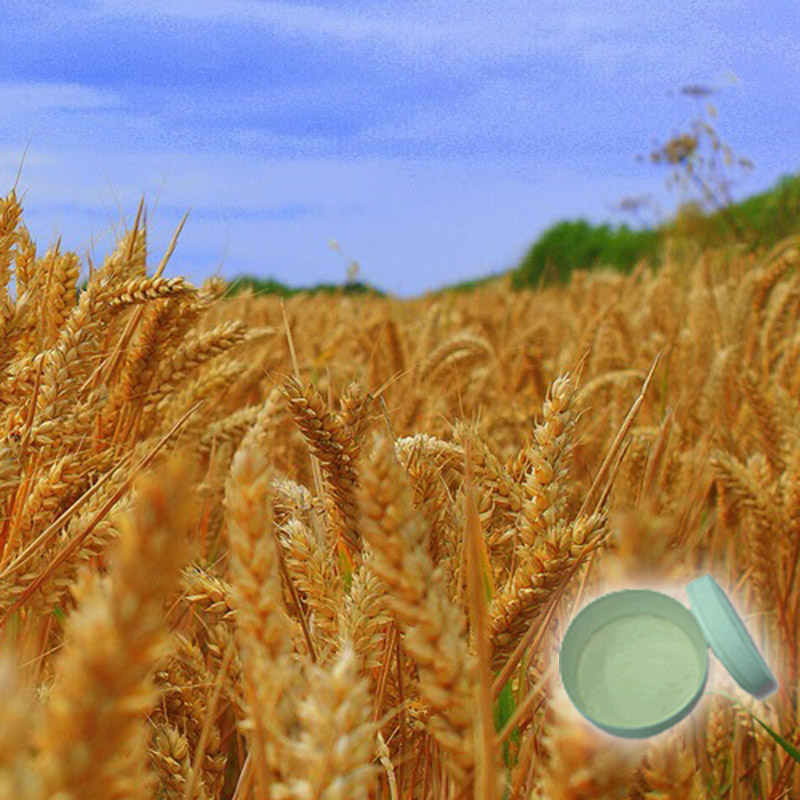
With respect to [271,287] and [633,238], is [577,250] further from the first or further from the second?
[271,287]

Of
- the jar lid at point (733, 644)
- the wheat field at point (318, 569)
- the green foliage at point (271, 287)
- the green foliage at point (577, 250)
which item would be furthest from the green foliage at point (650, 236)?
the jar lid at point (733, 644)

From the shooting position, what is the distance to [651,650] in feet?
1.59

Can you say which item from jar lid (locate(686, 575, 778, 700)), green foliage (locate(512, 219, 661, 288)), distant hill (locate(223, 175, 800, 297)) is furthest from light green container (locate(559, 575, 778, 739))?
green foliage (locate(512, 219, 661, 288))

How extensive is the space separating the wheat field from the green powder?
2cm

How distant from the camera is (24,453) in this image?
893 mm

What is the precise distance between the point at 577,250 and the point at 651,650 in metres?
14.9

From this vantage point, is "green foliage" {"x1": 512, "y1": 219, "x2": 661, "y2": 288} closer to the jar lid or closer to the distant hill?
the distant hill

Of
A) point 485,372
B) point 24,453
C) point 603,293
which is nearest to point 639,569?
point 24,453

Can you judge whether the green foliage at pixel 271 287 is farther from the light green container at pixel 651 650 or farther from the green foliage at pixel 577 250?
the green foliage at pixel 577 250

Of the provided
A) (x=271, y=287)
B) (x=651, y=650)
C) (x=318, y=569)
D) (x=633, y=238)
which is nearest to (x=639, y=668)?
(x=651, y=650)

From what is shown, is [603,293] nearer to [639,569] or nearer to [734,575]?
[734,575]

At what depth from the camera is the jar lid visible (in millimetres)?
476

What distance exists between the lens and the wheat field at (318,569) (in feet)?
1.27

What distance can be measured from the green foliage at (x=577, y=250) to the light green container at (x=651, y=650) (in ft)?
43.3
